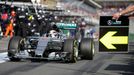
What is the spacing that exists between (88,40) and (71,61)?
1132 mm

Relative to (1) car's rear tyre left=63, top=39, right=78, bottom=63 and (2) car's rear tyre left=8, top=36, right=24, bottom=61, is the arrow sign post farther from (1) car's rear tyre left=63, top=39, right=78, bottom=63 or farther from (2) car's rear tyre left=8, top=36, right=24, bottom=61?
(2) car's rear tyre left=8, top=36, right=24, bottom=61

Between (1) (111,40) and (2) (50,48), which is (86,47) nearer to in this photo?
(2) (50,48)

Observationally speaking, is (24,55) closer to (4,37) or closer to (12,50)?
(12,50)

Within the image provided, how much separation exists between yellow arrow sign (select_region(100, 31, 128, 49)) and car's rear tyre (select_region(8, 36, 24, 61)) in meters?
2.70

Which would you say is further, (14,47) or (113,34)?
(14,47)

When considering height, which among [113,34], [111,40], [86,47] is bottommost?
[86,47]

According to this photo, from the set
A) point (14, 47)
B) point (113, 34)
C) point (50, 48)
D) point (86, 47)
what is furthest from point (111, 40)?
point (14, 47)

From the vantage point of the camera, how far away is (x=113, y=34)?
460 inches

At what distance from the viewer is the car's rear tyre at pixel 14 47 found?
13.0 m

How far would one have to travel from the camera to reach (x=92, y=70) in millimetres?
11188

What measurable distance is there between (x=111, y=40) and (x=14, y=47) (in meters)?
3.06

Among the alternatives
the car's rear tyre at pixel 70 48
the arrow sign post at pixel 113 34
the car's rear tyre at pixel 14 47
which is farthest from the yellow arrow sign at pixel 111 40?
the car's rear tyre at pixel 14 47

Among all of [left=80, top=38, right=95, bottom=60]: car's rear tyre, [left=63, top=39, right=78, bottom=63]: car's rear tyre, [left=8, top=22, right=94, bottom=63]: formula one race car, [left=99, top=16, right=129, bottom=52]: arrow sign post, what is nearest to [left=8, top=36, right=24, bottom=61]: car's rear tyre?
[left=8, top=22, right=94, bottom=63]: formula one race car

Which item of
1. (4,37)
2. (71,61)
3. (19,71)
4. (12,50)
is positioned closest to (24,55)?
(12,50)
